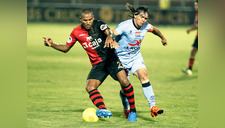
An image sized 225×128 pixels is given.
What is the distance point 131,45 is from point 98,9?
92.5 feet

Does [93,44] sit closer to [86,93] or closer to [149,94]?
[149,94]

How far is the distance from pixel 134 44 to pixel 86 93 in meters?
2.81

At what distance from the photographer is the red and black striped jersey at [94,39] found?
615 centimetres

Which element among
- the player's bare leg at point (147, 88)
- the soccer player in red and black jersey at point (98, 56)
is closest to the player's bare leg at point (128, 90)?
the soccer player in red and black jersey at point (98, 56)

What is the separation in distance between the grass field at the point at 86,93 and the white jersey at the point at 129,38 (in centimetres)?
102

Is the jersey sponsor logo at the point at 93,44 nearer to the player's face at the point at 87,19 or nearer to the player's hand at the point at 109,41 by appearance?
the player's face at the point at 87,19

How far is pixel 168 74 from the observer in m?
12.0

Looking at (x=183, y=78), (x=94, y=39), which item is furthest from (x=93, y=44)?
(x=183, y=78)

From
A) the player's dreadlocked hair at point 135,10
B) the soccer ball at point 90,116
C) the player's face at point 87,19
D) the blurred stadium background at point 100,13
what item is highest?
the player's dreadlocked hair at point 135,10

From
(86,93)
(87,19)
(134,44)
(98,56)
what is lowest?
(86,93)

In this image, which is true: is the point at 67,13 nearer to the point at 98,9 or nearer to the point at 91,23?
the point at 98,9

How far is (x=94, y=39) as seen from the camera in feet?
20.2
